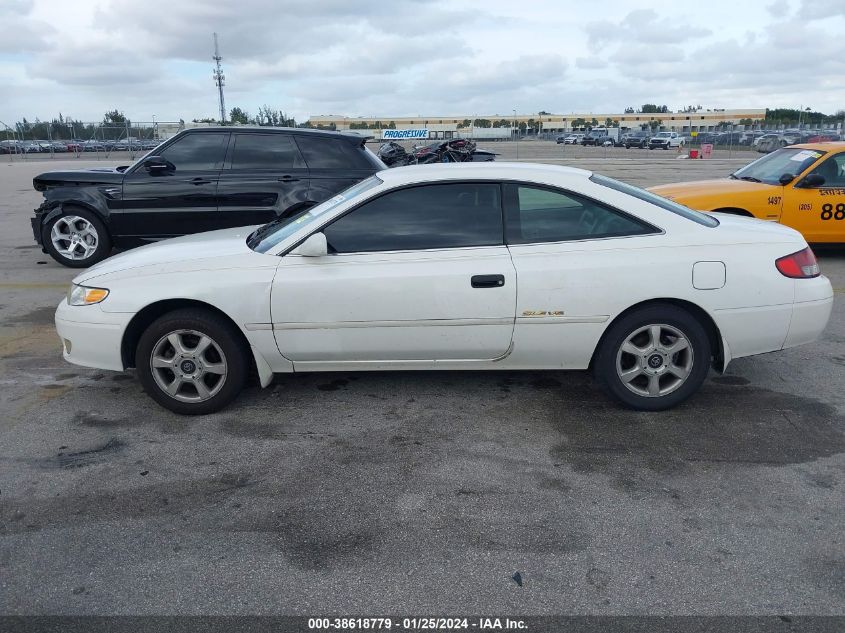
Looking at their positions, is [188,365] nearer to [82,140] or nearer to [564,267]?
[564,267]

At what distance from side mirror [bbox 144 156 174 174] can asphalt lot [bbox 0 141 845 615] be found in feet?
12.2

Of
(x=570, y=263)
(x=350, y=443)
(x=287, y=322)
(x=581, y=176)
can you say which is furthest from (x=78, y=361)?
(x=581, y=176)

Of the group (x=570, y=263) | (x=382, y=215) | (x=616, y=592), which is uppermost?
(x=382, y=215)

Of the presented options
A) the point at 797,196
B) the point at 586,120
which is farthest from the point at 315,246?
the point at 586,120

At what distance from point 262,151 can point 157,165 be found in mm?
1220

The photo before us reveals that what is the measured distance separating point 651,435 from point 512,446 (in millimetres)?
826

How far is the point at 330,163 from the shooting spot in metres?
8.16

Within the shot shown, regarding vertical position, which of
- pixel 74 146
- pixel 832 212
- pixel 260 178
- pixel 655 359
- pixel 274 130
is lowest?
pixel 655 359

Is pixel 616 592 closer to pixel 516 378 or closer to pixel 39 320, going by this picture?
pixel 516 378

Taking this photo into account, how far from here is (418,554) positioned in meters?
2.91

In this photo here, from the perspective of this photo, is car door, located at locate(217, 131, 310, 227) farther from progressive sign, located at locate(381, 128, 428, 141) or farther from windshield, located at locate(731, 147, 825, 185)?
progressive sign, located at locate(381, 128, 428, 141)

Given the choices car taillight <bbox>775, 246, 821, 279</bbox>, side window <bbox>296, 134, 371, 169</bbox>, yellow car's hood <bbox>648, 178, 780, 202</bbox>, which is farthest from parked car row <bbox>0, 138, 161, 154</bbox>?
car taillight <bbox>775, 246, 821, 279</bbox>

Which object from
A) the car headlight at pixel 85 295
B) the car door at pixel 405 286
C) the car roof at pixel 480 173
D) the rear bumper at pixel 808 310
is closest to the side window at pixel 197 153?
the car headlight at pixel 85 295

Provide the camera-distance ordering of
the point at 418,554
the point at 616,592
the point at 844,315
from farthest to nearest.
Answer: the point at 844,315, the point at 418,554, the point at 616,592
